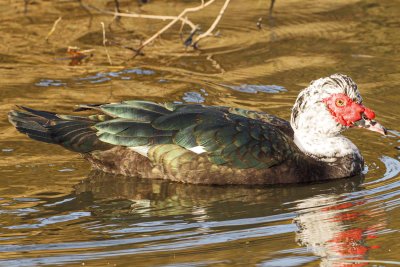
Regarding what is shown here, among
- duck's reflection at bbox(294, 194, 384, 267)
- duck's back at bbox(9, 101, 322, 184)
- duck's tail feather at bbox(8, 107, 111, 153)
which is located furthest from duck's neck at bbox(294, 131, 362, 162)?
duck's tail feather at bbox(8, 107, 111, 153)

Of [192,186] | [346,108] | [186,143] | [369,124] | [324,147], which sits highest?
[346,108]

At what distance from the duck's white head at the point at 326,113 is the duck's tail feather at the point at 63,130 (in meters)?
1.77

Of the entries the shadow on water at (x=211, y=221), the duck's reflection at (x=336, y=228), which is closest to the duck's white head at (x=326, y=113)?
the shadow on water at (x=211, y=221)

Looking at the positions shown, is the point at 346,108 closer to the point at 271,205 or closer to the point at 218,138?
the point at 218,138

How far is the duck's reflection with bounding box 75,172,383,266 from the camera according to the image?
762 centimetres

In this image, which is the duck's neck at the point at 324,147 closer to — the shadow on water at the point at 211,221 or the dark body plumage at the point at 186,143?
the dark body plumage at the point at 186,143

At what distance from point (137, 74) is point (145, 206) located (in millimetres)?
3792

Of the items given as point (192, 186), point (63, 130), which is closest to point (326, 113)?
point (192, 186)

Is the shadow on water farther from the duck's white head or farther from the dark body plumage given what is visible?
the duck's white head

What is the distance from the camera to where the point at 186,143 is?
9.30 m

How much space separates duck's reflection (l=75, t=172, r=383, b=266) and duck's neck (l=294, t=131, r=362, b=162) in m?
0.26

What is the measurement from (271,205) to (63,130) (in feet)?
6.79

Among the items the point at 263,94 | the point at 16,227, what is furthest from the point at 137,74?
the point at 16,227

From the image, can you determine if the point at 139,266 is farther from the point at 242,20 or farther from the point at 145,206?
the point at 242,20
